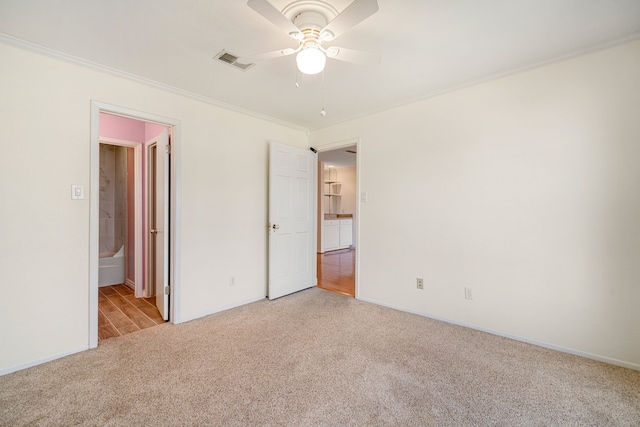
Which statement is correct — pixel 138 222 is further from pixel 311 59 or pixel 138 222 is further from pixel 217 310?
pixel 311 59

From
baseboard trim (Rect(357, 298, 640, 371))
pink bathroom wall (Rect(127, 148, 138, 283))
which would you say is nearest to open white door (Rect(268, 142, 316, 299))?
baseboard trim (Rect(357, 298, 640, 371))

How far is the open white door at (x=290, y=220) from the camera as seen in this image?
11.8ft

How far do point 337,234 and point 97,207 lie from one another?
6.11 m

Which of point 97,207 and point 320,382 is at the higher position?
point 97,207

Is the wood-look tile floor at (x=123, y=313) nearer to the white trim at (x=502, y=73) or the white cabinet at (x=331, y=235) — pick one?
the white trim at (x=502, y=73)

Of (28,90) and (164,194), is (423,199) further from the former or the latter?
(28,90)

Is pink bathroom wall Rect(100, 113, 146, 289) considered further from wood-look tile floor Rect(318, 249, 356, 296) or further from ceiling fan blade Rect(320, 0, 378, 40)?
ceiling fan blade Rect(320, 0, 378, 40)

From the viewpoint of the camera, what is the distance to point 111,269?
4293 millimetres

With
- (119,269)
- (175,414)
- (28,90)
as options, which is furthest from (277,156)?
(119,269)

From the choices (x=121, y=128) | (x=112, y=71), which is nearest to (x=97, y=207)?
(x=112, y=71)

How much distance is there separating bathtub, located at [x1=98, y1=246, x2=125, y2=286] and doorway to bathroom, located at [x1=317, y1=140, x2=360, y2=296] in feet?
10.5

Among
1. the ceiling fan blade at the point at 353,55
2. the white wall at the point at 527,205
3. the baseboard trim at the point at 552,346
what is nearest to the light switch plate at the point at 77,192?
the ceiling fan blade at the point at 353,55

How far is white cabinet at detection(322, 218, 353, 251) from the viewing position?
7.49 m

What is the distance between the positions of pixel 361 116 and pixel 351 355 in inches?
110
